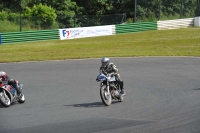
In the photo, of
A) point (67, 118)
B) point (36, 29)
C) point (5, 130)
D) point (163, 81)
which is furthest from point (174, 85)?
point (36, 29)

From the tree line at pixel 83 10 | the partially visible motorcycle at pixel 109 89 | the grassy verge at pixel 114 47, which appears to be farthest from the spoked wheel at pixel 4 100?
the tree line at pixel 83 10

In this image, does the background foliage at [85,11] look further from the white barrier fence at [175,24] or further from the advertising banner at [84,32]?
the advertising banner at [84,32]

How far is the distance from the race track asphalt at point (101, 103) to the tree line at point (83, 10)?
60.5ft

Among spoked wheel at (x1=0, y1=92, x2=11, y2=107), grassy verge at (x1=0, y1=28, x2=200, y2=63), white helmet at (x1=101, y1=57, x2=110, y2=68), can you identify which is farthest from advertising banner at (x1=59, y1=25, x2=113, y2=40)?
white helmet at (x1=101, y1=57, x2=110, y2=68)

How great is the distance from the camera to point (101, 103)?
14125mm

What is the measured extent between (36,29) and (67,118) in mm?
30399

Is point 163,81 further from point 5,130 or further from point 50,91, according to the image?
point 5,130

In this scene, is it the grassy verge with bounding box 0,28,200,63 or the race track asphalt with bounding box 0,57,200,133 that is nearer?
the race track asphalt with bounding box 0,57,200,133

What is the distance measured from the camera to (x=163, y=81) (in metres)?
18.5

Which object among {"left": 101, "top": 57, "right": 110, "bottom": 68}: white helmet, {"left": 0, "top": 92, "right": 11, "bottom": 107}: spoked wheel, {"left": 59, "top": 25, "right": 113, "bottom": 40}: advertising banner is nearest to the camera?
{"left": 101, "top": 57, "right": 110, "bottom": 68}: white helmet

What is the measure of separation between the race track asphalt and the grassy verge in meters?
4.94

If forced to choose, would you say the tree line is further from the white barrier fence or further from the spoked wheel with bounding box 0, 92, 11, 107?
the spoked wheel with bounding box 0, 92, 11, 107

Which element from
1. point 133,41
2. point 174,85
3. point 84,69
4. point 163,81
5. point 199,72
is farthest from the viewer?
point 133,41

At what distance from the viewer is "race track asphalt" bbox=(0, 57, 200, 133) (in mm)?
10750
